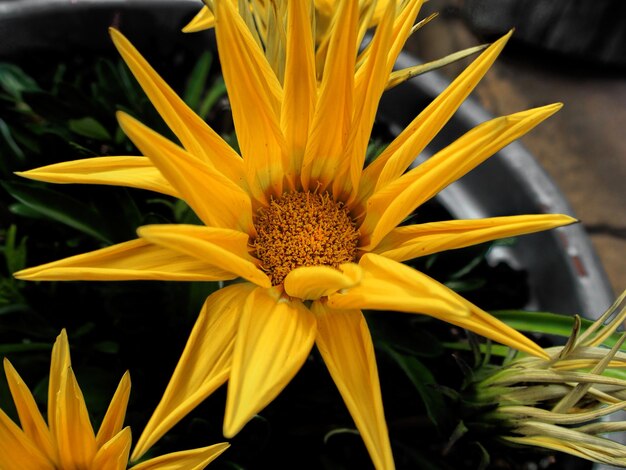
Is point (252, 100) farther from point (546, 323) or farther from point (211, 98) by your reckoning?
point (211, 98)

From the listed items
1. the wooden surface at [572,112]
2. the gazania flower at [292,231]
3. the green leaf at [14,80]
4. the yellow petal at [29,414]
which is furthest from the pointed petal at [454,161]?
the wooden surface at [572,112]

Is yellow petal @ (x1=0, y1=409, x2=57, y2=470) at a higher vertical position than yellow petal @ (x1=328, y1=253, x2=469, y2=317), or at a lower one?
lower

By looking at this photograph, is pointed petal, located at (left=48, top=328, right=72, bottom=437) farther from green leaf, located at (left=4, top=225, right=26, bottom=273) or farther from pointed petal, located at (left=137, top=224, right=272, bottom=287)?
green leaf, located at (left=4, top=225, right=26, bottom=273)

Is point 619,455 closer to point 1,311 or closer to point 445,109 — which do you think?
point 445,109

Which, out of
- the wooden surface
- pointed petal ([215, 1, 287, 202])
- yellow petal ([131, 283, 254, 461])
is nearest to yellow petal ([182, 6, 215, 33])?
pointed petal ([215, 1, 287, 202])

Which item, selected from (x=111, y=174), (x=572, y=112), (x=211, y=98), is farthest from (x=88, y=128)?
(x=572, y=112)

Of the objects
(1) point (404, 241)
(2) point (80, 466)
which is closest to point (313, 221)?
(1) point (404, 241)

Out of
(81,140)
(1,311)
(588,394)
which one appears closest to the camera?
(588,394)
